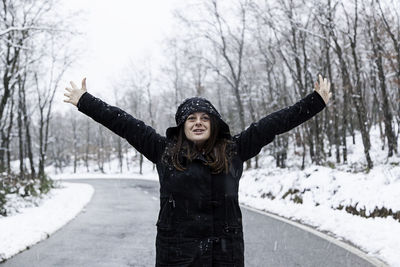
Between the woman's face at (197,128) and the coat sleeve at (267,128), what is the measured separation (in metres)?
0.24

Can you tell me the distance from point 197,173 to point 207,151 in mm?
207

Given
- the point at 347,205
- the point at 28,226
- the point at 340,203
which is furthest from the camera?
the point at 340,203

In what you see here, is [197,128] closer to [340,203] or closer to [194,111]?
[194,111]

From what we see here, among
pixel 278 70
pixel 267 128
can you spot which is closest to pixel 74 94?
pixel 267 128

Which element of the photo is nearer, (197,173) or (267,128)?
(197,173)

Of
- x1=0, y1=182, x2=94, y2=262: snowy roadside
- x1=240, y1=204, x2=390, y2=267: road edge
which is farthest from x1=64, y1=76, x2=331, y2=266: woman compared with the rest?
x1=0, y1=182, x2=94, y2=262: snowy roadside

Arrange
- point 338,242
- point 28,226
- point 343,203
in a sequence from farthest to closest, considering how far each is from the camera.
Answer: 1. point 343,203
2. point 28,226
3. point 338,242

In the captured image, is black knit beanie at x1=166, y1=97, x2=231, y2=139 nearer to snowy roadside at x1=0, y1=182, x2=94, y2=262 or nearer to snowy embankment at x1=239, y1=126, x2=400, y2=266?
snowy embankment at x1=239, y1=126, x2=400, y2=266

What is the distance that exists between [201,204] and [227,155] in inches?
15.8

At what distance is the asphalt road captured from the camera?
249 inches

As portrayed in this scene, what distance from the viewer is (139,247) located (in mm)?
7613

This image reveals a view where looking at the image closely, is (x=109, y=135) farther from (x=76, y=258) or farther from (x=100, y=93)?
(x=76, y=258)

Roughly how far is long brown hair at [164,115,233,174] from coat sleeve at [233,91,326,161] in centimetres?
13

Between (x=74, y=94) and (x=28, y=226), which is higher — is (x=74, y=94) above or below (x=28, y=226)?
above
